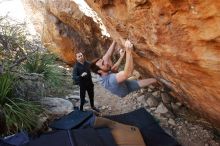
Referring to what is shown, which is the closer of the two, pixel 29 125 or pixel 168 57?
pixel 168 57

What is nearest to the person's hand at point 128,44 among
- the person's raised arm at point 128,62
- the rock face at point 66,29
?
the person's raised arm at point 128,62

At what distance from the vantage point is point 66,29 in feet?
34.8

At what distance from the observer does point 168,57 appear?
14.2ft

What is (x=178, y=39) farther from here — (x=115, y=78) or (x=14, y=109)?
(x=14, y=109)

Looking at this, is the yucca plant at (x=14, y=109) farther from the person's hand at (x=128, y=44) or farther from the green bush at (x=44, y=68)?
the person's hand at (x=128, y=44)

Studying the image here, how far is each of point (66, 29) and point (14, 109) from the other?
16.4 ft

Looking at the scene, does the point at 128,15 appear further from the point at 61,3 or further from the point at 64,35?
the point at 64,35

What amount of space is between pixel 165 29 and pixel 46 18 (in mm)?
7782

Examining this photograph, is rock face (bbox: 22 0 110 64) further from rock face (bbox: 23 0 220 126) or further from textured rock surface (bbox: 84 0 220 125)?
textured rock surface (bbox: 84 0 220 125)

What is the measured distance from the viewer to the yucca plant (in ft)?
19.1

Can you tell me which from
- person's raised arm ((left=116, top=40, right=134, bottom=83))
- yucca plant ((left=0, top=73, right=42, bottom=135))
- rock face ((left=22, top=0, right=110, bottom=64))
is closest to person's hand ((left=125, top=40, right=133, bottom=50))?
person's raised arm ((left=116, top=40, right=134, bottom=83))

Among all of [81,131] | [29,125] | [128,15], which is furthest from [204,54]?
[29,125]

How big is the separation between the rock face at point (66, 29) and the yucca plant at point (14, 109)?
355 centimetres

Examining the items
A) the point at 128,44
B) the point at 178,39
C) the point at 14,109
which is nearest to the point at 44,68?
the point at 14,109
